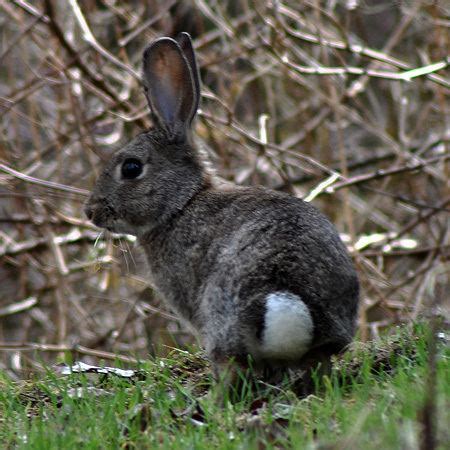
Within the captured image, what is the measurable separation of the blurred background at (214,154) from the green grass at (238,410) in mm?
2321

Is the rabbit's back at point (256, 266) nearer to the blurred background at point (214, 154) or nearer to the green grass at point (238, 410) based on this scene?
the green grass at point (238, 410)

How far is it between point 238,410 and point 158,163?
1.75 m

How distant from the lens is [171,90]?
532 cm

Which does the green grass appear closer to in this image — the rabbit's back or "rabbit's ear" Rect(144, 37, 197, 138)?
the rabbit's back

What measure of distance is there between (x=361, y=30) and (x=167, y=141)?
14.6ft

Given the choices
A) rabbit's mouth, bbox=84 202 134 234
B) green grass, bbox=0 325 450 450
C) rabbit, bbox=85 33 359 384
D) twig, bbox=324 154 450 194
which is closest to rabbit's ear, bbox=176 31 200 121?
rabbit, bbox=85 33 359 384

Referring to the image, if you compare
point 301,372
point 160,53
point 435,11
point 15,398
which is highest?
point 435,11

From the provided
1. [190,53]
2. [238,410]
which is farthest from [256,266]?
[190,53]

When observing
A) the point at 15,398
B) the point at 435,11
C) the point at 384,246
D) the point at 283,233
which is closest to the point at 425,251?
the point at 384,246

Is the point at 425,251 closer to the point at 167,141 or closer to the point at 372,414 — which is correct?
the point at 167,141

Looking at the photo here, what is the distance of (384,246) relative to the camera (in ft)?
25.5

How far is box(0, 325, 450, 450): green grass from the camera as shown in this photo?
328 centimetres

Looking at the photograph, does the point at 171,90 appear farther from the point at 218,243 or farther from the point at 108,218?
the point at 218,243

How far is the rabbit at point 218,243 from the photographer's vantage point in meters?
4.05
